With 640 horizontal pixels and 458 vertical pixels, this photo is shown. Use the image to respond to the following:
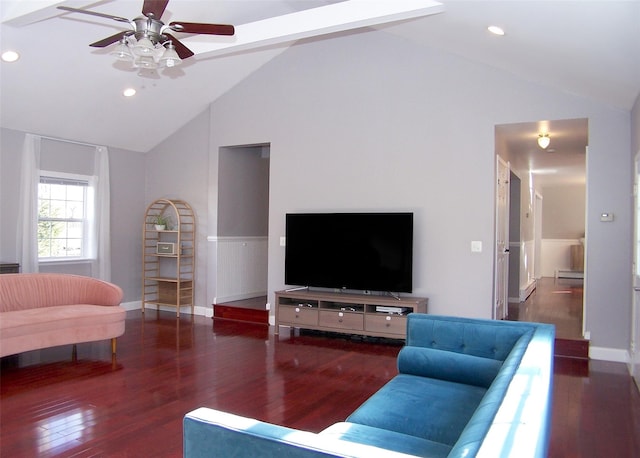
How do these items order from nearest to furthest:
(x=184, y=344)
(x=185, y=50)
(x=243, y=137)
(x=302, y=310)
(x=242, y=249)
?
(x=185, y=50) → (x=184, y=344) → (x=302, y=310) → (x=243, y=137) → (x=242, y=249)

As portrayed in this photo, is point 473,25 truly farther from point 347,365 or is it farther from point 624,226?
point 347,365

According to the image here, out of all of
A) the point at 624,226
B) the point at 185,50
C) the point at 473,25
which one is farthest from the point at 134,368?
the point at 624,226

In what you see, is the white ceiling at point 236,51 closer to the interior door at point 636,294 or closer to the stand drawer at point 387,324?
the interior door at point 636,294

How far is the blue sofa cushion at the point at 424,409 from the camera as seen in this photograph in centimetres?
224

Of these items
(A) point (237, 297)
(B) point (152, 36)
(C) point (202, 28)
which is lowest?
(A) point (237, 297)

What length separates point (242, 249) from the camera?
771cm

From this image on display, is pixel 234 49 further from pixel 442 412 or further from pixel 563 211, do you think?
pixel 563 211

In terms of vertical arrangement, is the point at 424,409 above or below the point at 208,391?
above

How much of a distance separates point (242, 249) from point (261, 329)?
5.54ft

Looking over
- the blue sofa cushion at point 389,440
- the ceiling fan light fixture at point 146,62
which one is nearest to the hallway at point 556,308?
the blue sofa cushion at point 389,440

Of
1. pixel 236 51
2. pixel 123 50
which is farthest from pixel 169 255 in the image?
pixel 123 50

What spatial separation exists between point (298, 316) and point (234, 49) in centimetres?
318

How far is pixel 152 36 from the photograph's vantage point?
335 centimetres

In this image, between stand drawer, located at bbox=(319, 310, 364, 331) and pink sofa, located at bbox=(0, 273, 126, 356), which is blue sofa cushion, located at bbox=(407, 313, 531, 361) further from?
pink sofa, located at bbox=(0, 273, 126, 356)
